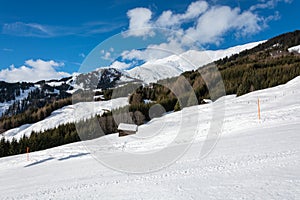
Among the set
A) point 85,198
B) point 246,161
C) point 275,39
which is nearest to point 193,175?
point 246,161

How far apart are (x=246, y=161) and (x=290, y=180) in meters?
2.31

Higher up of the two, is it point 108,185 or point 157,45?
point 157,45

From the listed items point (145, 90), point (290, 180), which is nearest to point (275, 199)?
point (290, 180)

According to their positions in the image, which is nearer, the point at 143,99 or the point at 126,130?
the point at 126,130

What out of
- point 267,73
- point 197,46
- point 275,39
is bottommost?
point 197,46

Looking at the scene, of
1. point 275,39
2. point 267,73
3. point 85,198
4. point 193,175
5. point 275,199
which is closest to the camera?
point 275,199

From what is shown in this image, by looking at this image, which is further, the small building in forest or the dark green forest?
the small building in forest

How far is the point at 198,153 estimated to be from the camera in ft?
35.9

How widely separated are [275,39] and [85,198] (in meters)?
162

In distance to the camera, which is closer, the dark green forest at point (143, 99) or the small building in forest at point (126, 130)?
the dark green forest at point (143, 99)

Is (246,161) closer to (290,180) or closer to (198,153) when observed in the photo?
(290,180)

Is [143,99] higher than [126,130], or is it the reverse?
[143,99]

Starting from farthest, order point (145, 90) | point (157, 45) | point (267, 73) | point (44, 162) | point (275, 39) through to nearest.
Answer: point (275, 39), point (267, 73), point (145, 90), point (44, 162), point (157, 45)

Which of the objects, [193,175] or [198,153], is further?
[198,153]
